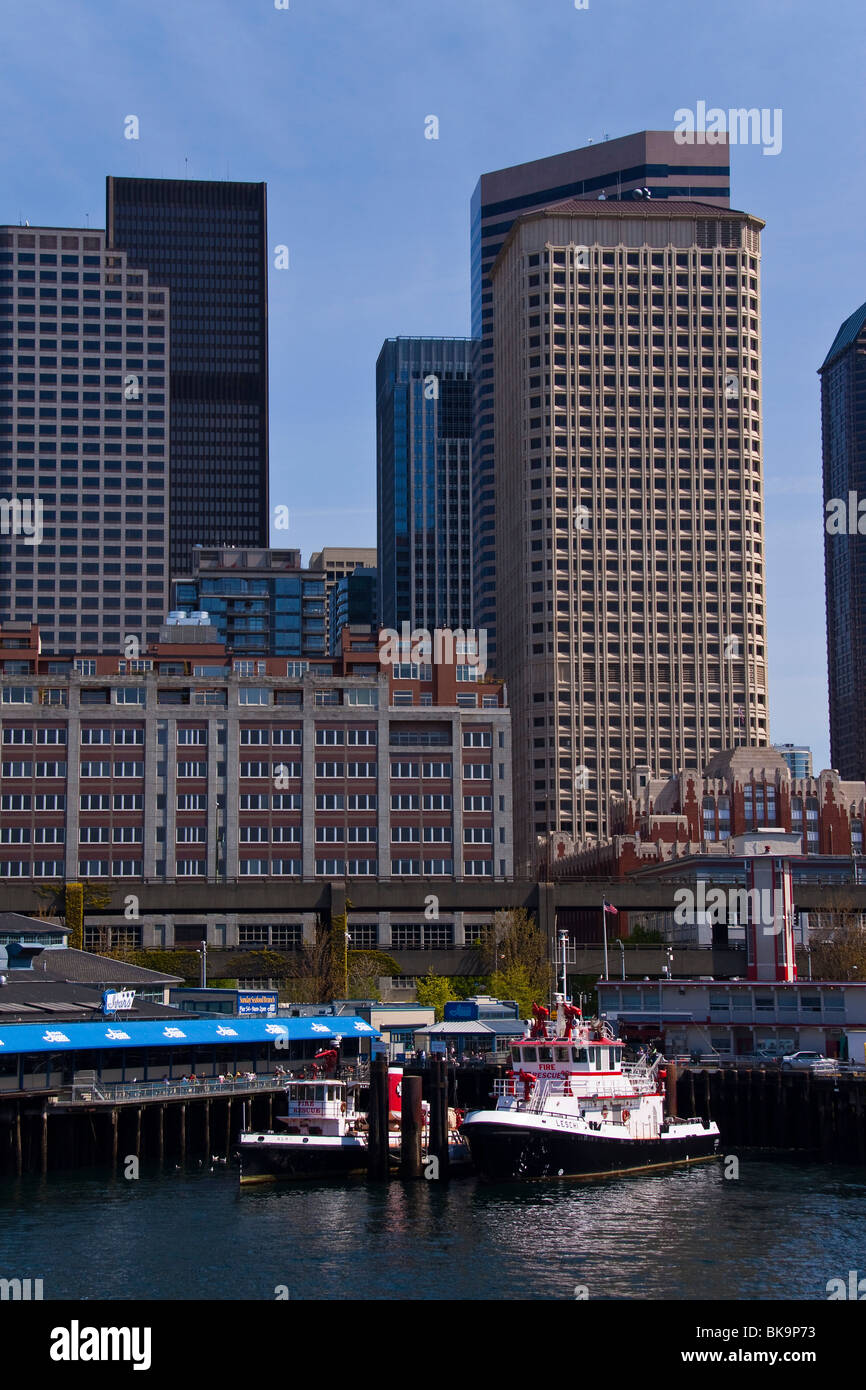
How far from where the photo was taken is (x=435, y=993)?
130875mm

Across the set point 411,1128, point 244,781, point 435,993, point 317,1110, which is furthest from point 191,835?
point 411,1128

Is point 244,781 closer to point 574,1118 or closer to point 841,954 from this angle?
point 841,954

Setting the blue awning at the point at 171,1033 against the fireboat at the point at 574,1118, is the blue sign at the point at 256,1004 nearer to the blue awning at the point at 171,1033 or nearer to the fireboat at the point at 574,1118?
the blue awning at the point at 171,1033

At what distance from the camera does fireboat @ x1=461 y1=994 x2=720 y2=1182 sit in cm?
7481

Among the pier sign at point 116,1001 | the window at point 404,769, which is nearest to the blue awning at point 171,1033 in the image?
the pier sign at point 116,1001

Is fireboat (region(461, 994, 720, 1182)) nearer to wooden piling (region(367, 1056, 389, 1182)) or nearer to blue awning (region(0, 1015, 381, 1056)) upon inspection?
wooden piling (region(367, 1056, 389, 1182))

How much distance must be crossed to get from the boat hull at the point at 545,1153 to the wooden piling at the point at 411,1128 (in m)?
2.28

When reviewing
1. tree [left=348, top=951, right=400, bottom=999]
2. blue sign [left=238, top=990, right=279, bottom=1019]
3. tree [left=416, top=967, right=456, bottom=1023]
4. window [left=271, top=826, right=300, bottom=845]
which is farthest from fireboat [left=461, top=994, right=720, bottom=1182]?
window [left=271, top=826, right=300, bottom=845]

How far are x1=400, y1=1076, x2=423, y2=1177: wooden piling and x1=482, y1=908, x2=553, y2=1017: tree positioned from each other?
51.4m

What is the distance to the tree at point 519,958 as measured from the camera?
129m

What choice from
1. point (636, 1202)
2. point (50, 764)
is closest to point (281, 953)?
point (50, 764)

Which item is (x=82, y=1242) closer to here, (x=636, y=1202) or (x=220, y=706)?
(x=636, y=1202)

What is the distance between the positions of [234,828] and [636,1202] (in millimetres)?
96791

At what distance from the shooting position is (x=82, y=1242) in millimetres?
60000
